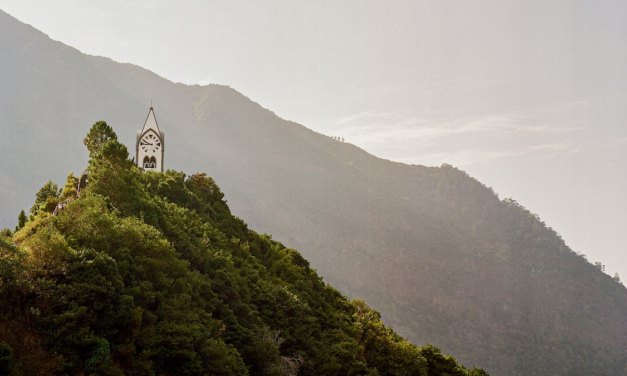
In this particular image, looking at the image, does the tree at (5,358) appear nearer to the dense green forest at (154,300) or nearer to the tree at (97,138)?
the dense green forest at (154,300)

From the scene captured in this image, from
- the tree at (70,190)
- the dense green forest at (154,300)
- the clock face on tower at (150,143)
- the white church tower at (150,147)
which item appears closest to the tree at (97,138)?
the dense green forest at (154,300)

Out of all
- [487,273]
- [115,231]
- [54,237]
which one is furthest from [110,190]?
[487,273]

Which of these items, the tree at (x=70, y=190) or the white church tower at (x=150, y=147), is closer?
the tree at (x=70, y=190)

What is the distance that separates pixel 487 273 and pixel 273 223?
3438 inches

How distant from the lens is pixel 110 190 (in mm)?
30688

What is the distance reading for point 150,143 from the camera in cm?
4947

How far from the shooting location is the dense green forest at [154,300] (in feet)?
61.2

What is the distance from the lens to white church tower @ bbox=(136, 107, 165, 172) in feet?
161

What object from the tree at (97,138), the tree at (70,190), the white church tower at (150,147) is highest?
the white church tower at (150,147)

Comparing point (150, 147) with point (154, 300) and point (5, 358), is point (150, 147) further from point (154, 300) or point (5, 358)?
point (5, 358)

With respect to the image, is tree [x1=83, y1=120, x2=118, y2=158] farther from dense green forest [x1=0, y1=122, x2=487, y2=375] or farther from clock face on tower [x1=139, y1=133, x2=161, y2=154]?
clock face on tower [x1=139, y1=133, x2=161, y2=154]

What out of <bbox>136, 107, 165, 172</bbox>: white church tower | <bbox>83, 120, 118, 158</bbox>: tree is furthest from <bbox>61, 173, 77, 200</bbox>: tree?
<bbox>136, 107, 165, 172</bbox>: white church tower

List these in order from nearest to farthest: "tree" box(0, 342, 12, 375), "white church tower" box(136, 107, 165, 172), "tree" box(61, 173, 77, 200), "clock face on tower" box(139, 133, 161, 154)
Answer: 1. "tree" box(0, 342, 12, 375)
2. "tree" box(61, 173, 77, 200)
3. "white church tower" box(136, 107, 165, 172)
4. "clock face on tower" box(139, 133, 161, 154)

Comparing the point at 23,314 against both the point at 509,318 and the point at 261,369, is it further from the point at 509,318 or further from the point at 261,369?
the point at 509,318
